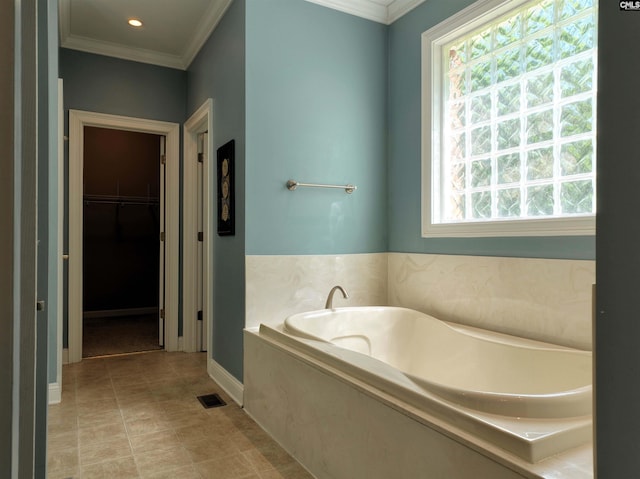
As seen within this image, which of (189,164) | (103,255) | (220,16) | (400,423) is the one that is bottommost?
(400,423)

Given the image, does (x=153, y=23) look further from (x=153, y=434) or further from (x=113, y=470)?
(x=113, y=470)

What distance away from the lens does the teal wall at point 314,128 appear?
8.66ft

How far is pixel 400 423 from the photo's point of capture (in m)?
1.36

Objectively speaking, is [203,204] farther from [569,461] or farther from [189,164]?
[569,461]

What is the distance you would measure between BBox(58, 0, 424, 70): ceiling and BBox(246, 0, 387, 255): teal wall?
0.17 meters

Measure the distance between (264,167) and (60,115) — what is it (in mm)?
1553

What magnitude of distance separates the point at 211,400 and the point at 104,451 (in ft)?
2.42

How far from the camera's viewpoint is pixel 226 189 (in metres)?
2.90

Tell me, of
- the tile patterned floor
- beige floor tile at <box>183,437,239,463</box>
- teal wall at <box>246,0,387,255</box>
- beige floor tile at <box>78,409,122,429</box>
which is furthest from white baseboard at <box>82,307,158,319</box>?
beige floor tile at <box>183,437,239,463</box>

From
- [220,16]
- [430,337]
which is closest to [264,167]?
[220,16]

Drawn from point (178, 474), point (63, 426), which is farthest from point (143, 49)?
point (178, 474)

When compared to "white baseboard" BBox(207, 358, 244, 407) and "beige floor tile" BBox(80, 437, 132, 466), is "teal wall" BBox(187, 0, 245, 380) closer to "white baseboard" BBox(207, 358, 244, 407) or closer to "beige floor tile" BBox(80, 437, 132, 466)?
"white baseboard" BBox(207, 358, 244, 407)

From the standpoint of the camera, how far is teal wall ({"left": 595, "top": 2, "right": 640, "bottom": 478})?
49cm

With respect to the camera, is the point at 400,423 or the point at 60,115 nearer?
the point at 400,423
